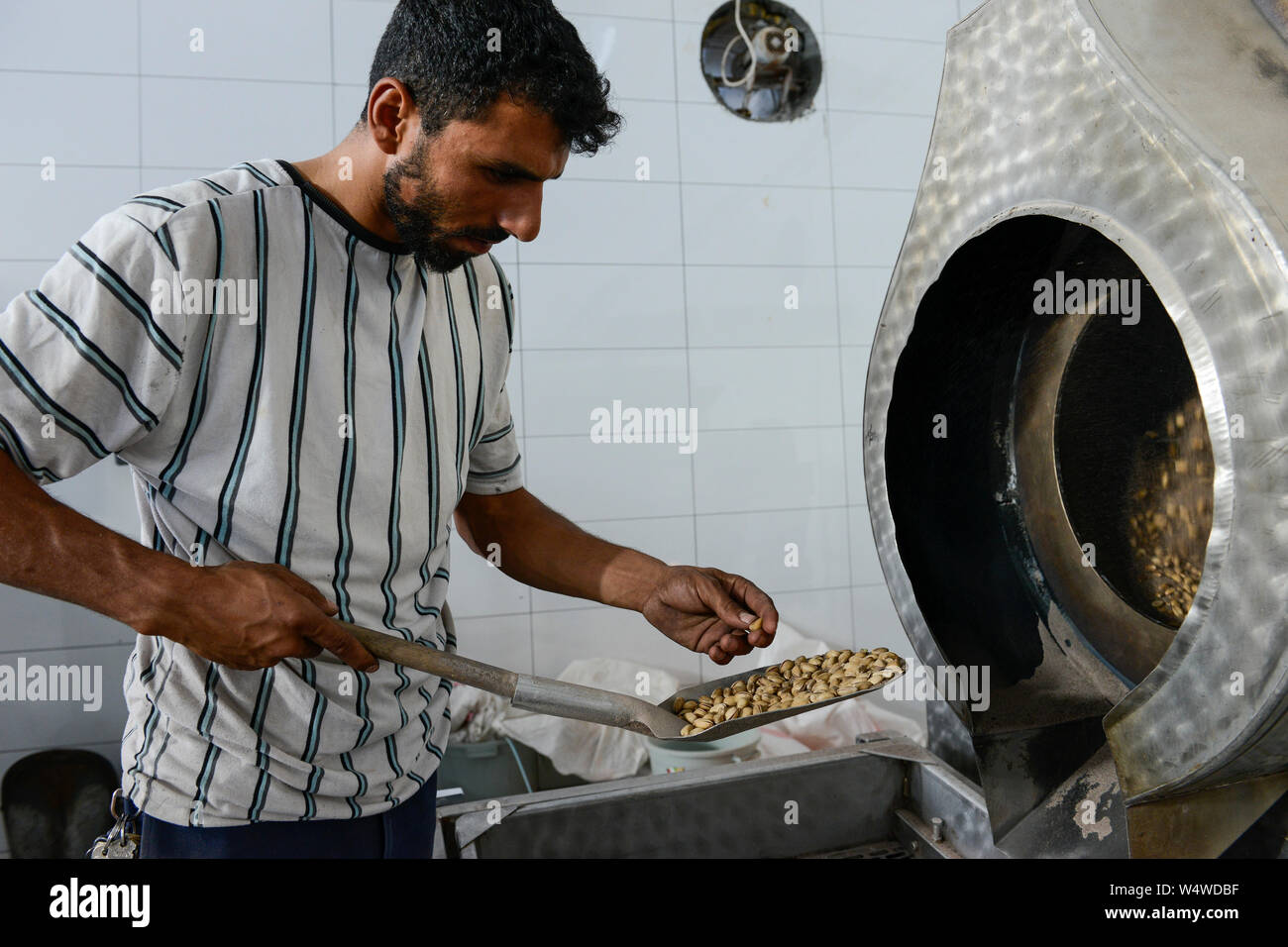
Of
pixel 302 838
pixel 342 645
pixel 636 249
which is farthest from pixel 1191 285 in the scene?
pixel 636 249

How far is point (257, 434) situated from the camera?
2.86ft

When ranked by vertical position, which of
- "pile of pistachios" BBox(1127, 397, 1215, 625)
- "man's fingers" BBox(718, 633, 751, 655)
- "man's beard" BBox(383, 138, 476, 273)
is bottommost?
"man's fingers" BBox(718, 633, 751, 655)

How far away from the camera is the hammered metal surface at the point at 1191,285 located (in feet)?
1.45

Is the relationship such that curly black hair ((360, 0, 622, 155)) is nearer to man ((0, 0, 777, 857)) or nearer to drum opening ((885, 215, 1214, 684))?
man ((0, 0, 777, 857))

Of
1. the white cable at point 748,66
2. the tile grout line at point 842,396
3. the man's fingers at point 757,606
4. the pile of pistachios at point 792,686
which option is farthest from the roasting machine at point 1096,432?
the white cable at point 748,66

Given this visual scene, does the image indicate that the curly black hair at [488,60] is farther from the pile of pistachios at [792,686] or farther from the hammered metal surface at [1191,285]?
the pile of pistachios at [792,686]

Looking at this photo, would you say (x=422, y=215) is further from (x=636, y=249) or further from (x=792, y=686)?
(x=636, y=249)

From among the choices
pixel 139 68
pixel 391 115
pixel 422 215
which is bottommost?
pixel 422 215

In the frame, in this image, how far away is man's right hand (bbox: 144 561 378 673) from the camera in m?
0.75

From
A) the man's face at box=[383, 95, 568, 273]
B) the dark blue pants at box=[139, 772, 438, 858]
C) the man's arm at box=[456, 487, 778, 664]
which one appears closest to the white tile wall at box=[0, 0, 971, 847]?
the man's arm at box=[456, 487, 778, 664]

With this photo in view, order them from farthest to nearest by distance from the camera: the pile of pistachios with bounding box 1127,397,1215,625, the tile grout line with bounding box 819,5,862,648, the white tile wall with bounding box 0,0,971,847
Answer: the tile grout line with bounding box 819,5,862,648 → the white tile wall with bounding box 0,0,971,847 → the pile of pistachios with bounding box 1127,397,1215,625

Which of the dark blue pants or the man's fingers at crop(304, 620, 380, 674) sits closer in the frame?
the man's fingers at crop(304, 620, 380, 674)

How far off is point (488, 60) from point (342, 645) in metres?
0.56
